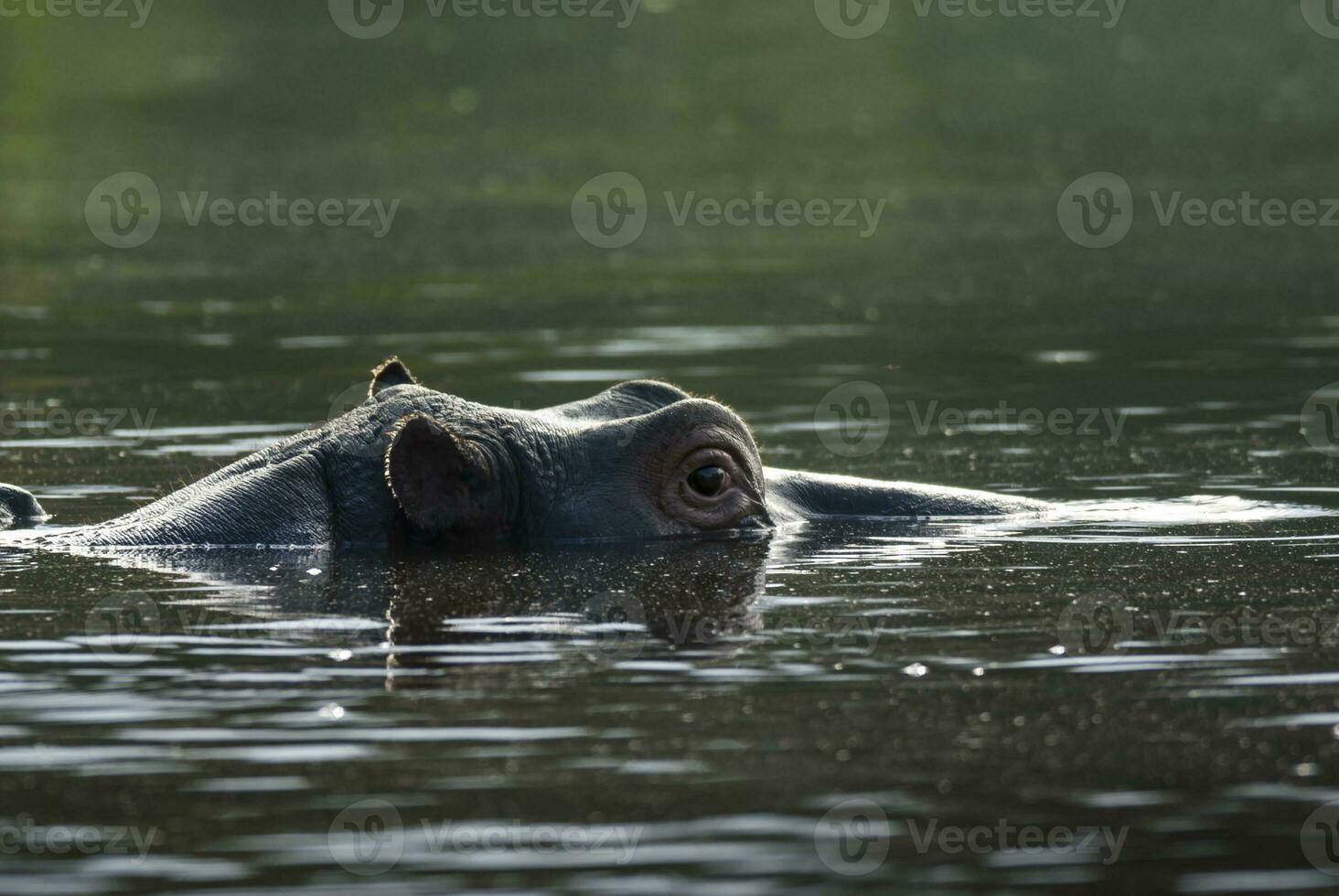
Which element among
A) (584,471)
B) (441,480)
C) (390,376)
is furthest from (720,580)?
(390,376)

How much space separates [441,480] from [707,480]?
1.14m

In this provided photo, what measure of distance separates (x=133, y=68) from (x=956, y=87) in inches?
754

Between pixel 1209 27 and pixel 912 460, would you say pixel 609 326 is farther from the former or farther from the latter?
pixel 1209 27

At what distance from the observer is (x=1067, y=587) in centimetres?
902

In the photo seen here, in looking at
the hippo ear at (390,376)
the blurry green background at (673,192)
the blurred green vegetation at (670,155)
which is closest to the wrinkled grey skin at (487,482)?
the hippo ear at (390,376)

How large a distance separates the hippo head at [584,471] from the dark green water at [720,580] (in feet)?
0.71

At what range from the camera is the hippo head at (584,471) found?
9.57 metres

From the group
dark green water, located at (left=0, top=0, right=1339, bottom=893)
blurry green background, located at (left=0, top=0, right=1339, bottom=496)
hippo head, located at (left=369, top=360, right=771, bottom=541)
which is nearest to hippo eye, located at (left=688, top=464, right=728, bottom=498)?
hippo head, located at (left=369, top=360, right=771, bottom=541)

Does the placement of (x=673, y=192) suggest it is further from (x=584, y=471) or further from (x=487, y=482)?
(x=487, y=482)

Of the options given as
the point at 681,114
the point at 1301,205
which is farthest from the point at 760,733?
the point at 681,114

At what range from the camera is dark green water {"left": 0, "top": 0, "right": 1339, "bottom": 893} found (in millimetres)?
6141

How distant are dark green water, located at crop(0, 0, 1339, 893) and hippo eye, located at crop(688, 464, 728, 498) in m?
0.30

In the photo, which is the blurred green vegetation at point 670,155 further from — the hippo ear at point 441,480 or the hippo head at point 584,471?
the hippo ear at point 441,480

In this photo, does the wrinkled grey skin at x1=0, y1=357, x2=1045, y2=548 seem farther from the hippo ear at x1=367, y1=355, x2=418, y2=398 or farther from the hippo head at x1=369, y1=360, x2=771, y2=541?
the hippo ear at x1=367, y1=355, x2=418, y2=398
